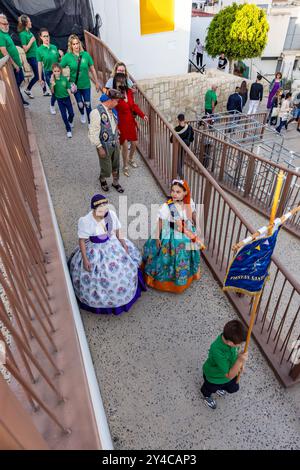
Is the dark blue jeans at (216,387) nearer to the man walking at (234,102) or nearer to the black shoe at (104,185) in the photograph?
the black shoe at (104,185)

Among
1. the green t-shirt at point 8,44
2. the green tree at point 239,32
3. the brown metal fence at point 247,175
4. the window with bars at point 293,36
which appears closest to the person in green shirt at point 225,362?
the brown metal fence at point 247,175

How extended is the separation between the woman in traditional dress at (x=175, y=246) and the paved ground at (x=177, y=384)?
236mm

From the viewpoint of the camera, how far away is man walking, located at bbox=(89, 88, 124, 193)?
422 centimetres

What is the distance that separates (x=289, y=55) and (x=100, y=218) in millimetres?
33291

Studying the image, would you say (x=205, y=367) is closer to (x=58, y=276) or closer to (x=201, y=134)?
(x=58, y=276)

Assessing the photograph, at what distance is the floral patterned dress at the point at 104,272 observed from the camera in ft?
10.6

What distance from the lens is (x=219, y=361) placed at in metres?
2.53

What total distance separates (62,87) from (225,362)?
5145 millimetres

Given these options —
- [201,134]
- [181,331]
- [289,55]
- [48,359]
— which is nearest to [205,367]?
[181,331]

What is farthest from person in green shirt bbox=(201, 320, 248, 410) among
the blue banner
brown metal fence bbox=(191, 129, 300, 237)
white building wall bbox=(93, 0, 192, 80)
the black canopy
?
white building wall bbox=(93, 0, 192, 80)

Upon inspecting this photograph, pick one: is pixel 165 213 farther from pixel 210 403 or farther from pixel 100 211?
pixel 210 403

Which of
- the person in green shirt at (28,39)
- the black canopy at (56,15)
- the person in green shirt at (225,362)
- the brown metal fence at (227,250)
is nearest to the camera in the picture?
the person in green shirt at (225,362)

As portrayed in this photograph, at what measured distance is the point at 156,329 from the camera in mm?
3447

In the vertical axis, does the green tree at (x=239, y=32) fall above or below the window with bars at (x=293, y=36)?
above
